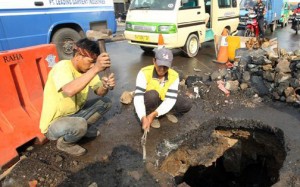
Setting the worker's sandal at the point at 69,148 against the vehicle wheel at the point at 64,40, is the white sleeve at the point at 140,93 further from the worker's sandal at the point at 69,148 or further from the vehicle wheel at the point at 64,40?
the vehicle wheel at the point at 64,40

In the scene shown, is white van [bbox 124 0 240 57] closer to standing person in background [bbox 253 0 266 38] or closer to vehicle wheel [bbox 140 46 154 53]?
vehicle wheel [bbox 140 46 154 53]

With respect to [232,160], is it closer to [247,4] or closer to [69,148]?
[69,148]

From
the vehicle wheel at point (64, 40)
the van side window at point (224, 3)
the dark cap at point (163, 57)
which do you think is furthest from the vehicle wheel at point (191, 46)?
the dark cap at point (163, 57)

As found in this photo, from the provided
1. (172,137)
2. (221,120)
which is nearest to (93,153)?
(172,137)

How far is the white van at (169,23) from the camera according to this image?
7.51 m

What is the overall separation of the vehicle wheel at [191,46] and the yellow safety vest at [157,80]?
16.4ft

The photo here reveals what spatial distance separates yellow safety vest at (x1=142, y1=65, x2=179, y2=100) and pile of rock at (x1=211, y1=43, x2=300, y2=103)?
1978 mm

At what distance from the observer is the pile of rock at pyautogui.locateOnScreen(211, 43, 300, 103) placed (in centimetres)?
459

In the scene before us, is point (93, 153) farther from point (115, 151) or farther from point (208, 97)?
point (208, 97)

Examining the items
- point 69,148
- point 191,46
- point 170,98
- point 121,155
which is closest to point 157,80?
point 170,98

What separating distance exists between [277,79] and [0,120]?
14.9 feet

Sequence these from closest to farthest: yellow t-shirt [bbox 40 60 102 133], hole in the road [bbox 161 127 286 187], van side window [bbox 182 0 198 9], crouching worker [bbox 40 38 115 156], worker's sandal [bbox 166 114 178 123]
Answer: crouching worker [bbox 40 38 115 156] < yellow t-shirt [bbox 40 60 102 133] < hole in the road [bbox 161 127 286 187] < worker's sandal [bbox 166 114 178 123] < van side window [bbox 182 0 198 9]

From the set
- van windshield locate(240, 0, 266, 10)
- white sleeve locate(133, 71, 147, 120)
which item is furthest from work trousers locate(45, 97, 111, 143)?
van windshield locate(240, 0, 266, 10)

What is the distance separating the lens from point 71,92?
8.48ft
